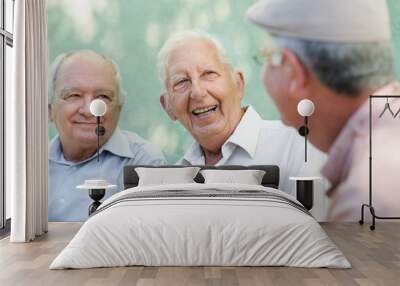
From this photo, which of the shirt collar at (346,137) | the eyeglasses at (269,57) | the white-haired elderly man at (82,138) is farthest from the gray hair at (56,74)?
the shirt collar at (346,137)

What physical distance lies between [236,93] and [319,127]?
3.66 feet

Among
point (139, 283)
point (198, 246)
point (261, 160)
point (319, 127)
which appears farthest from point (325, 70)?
point (139, 283)

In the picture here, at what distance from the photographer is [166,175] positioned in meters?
7.58

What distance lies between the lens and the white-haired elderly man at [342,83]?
7953mm

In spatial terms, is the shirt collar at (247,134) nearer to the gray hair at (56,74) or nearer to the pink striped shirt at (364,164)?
the pink striped shirt at (364,164)

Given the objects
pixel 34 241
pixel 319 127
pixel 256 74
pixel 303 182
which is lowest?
pixel 34 241

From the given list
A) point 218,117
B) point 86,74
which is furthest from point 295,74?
point 86,74

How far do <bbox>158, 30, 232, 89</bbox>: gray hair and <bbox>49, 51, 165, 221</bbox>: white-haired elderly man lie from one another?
58 cm

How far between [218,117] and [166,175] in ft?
3.59

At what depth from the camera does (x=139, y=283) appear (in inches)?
180

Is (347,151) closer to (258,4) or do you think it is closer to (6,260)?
(258,4)

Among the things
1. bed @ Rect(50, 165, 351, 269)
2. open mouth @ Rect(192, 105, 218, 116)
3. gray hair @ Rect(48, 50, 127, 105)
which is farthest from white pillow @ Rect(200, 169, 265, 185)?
bed @ Rect(50, 165, 351, 269)

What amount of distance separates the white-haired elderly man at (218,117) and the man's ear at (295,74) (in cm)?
45

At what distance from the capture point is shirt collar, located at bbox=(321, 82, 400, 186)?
8.05 m
